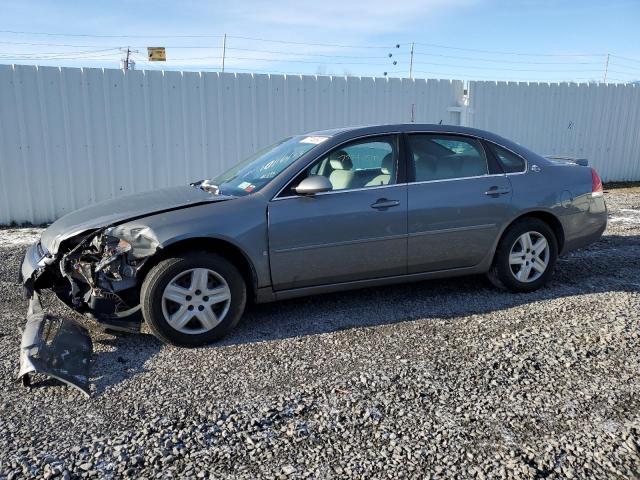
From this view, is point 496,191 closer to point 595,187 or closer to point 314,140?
point 595,187

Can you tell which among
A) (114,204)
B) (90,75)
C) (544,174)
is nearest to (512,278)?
(544,174)

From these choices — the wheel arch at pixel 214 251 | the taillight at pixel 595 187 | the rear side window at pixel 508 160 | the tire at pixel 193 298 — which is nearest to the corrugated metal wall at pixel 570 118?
the taillight at pixel 595 187

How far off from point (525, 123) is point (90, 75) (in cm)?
918

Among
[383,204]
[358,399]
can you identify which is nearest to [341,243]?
[383,204]

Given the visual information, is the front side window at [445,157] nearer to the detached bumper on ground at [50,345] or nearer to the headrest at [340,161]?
the headrest at [340,161]

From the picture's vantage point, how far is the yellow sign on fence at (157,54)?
12.4 m

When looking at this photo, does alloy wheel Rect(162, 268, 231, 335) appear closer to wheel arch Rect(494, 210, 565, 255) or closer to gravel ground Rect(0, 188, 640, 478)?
gravel ground Rect(0, 188, 640, 478)

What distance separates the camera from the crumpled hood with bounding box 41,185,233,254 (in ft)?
14.0

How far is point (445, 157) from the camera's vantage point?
16.6ft

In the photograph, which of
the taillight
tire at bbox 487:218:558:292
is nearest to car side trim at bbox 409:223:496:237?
tire at bbox 487:218:558:292

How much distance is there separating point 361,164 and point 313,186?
0.67m

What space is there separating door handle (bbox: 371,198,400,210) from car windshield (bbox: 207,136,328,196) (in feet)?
2.43

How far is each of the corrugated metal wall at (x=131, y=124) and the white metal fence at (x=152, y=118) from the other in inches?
0.6

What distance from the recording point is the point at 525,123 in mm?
12602
